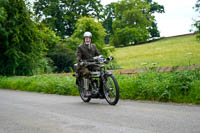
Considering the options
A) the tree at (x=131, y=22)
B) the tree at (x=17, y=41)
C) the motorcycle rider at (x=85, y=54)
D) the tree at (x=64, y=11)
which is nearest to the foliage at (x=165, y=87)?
the motorcycle rider at (x=85, y=54)

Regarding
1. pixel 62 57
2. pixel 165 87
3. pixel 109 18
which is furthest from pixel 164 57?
pixel 109 18

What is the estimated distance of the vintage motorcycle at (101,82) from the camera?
8.25 metres

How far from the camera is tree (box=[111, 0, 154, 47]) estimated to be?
66938 mm

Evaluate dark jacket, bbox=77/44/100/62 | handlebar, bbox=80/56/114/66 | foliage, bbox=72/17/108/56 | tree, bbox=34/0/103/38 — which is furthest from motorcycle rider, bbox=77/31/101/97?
tree, bbox=34/0/103/38

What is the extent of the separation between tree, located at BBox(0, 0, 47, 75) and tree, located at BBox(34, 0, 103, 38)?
3297cm

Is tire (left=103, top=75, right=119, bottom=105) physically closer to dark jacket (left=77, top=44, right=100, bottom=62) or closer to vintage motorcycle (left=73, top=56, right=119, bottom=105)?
vintage motorcycle (left=73, top=56, right=119, bottom=105)

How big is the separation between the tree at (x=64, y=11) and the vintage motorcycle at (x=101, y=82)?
4638 cm

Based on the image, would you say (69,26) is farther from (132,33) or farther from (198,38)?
(198,38)

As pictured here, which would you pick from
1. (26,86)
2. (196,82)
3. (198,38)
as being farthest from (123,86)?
(198,38)

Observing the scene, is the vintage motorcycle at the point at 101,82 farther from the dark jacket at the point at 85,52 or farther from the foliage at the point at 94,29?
the foliage at the point at 94,29

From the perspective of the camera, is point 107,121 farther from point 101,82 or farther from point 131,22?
point 131,22

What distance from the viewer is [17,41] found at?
2020cm

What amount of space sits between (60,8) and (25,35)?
37014mm

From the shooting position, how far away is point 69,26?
57938 mm
